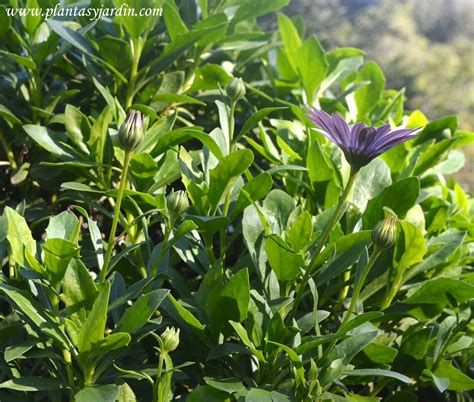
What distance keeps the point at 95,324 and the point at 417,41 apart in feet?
41.9

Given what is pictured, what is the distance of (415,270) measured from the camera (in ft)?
3.60

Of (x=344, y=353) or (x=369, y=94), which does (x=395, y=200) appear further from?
(x=369, y=94)

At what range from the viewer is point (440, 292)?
1.05m

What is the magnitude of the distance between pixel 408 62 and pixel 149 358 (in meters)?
10.1

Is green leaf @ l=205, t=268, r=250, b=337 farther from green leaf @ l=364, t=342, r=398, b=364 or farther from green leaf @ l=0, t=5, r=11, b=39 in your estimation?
green leaf @ l=0, t=5, r=11, b=39

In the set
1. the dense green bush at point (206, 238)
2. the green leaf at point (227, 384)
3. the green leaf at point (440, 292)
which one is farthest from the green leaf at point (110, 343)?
the green leaf at point (440, 292)

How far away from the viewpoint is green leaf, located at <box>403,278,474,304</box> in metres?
1.04

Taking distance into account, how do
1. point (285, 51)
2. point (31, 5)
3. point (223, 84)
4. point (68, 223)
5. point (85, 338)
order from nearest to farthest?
1. point (85, 338)
2. point (68, 223)
3. point (31, 5)
4. point (223, 84)
5. point (285, 51)

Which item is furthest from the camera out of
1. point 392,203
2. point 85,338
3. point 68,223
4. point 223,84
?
point 223,84

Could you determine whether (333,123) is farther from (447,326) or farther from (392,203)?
(447,326)

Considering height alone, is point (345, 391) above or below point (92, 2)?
below

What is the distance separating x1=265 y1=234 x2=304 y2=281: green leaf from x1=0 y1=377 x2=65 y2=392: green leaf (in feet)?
0.96

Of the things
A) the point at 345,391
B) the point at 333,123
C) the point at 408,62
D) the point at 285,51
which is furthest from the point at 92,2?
the point at 408,62

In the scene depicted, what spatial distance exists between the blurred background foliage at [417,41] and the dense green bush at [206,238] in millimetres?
7227
